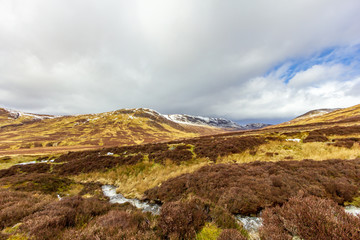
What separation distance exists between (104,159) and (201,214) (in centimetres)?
1796

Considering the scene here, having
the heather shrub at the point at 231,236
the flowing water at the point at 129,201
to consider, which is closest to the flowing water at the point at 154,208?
the flowing water at the point at 129,201

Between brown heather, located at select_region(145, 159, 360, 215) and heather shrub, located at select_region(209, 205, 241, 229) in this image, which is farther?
brown heather, located at select_region(145, 159, 360, 215)

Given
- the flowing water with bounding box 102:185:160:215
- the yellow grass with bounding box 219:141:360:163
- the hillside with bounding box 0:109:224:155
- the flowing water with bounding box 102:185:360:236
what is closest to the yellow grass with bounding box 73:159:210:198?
the flowing water with bounding box 102:185:160:215

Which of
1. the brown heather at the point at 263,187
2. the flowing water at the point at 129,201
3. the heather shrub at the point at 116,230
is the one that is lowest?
the flowing water at the point at 129,201

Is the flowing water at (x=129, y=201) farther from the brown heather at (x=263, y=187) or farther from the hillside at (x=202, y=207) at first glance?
the brown heather at (x=263, y=187)

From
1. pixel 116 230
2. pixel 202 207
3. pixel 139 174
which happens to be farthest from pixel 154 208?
pixel 139 174

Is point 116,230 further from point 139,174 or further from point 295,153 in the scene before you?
point 295,153

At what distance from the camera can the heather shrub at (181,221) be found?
13.0ft

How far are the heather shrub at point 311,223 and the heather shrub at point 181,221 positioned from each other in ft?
6.30

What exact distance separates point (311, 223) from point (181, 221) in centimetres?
358

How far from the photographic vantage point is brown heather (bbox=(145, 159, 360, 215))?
227 inches

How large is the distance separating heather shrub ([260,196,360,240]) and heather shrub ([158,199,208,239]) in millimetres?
1922

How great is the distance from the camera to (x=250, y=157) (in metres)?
15.8

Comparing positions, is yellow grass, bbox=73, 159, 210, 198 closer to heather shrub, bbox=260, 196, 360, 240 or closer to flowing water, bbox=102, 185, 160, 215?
flowing water, bbox=102, 185, 160, 215
